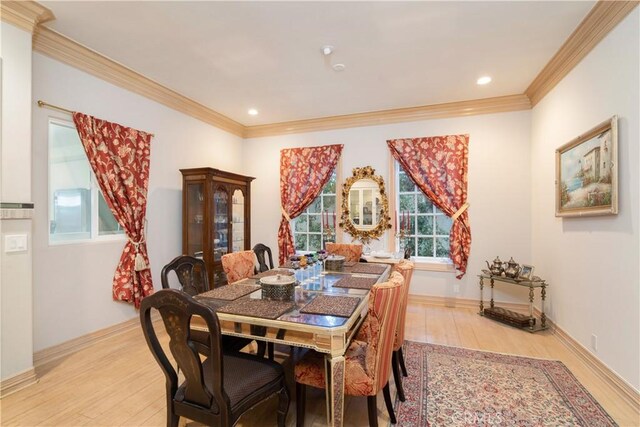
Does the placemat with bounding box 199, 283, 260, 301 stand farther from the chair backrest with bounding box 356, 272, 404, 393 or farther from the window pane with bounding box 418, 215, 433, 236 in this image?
the window pane with bounding box 418, 215, 433, 236

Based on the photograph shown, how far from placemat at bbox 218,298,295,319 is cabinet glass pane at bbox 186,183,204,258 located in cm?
235

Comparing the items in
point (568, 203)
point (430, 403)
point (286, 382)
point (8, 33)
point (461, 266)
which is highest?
point (8, 33)

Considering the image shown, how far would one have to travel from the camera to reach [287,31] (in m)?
2.57

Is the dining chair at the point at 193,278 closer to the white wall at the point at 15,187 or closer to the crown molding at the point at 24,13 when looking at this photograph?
the white wall at the point at 15,187

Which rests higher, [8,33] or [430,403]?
[8,33]

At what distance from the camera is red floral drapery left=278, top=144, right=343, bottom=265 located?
4.84 meters

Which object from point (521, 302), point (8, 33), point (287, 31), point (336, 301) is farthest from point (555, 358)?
point (8, 33)

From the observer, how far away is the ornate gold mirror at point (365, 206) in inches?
180

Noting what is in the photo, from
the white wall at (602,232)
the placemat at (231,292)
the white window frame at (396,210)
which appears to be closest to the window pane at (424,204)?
the white window frame at (396,210)

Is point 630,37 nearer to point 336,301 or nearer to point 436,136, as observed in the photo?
point 436,136

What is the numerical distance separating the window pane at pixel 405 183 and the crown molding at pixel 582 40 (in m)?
1.88

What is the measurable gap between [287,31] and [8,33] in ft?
6.96

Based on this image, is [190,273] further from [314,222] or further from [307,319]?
[314,222]

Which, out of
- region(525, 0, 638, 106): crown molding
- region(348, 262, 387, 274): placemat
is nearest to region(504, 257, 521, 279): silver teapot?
region(348, 262, 387, 274): placemat
